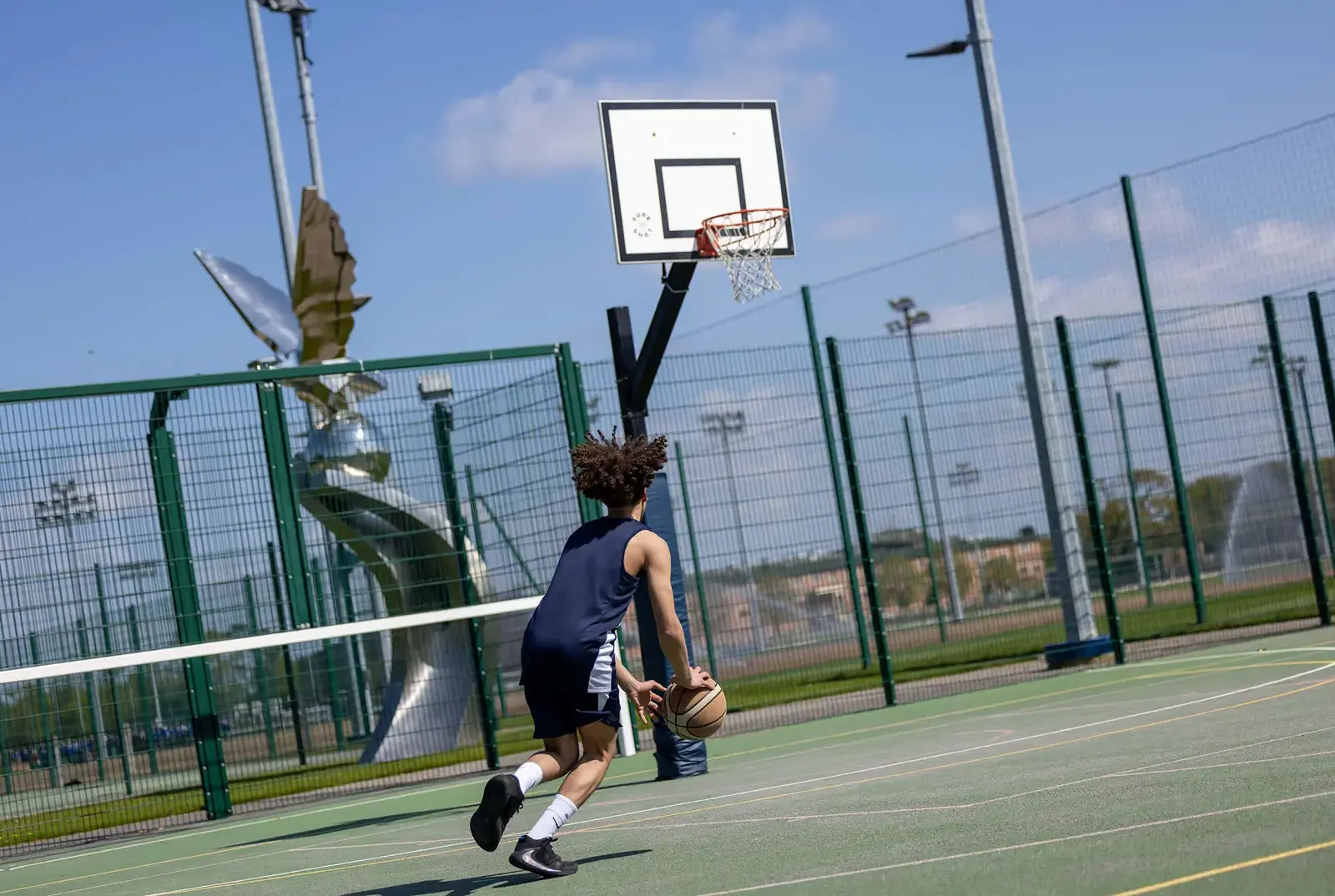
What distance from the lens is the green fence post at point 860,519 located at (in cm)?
1291

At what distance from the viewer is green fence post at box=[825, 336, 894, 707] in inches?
508

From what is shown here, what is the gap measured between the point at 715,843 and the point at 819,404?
7.35 meters

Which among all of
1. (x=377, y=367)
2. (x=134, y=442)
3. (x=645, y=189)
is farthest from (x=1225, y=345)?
(x=134, y=442)

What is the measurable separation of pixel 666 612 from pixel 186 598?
6.54 m

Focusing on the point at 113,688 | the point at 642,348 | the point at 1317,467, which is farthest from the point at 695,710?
the point at 1317,467

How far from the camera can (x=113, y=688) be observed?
451 inches

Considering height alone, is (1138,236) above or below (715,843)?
above

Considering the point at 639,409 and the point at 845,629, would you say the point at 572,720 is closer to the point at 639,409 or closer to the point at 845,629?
the point at 639,409

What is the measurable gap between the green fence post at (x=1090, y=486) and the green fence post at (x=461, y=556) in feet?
18.2

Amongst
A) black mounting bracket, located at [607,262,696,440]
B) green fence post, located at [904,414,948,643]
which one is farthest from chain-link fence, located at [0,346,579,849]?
green fence post, located at [904,414,948,643]

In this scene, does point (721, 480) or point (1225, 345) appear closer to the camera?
point (721, 480)

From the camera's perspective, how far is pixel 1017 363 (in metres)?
14.0

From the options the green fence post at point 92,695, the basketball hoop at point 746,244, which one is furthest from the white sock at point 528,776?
the green fence post at point 92,695

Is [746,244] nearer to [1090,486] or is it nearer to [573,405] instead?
[573,405]
